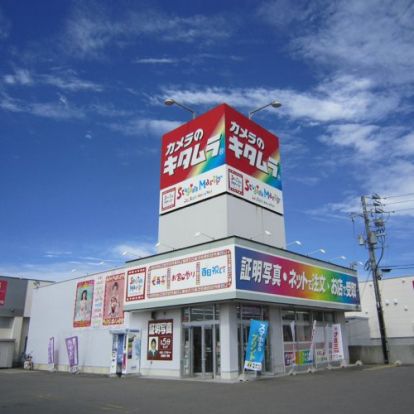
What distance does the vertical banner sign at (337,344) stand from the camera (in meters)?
19.3

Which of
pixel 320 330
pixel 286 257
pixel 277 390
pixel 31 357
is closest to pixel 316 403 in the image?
pixel 277 390

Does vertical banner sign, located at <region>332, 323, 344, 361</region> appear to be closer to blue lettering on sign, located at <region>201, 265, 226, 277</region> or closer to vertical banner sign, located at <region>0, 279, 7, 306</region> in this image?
blue lettering on sign, located at <region>201, 265, 226, 277</region>

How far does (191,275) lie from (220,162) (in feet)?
17.6

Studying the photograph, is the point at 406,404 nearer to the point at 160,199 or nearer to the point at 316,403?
the point at 316,403

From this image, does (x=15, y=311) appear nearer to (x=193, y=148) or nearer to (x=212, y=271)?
(x=193, y=148)

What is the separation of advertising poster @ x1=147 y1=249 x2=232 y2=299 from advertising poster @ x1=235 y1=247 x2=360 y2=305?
0.56 m

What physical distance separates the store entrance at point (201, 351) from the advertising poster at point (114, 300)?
15.6 ft

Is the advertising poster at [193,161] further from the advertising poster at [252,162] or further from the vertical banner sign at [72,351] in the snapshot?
the vertical banner sign at [72,351]

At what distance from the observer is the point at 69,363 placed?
21.8m

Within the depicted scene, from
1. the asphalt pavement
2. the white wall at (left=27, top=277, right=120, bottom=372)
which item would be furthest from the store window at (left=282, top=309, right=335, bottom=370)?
the white wall at (left=27, top=277, right=120, bottom=372)

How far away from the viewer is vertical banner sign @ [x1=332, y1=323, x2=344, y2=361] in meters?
19.3

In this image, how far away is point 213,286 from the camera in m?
14.9

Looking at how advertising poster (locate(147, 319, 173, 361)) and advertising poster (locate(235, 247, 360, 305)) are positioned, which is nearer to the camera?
advertising poster (locate(235, 247, 360, 305))

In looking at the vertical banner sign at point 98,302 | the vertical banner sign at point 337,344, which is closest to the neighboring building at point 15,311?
the vertical banner sign at point 98,302
